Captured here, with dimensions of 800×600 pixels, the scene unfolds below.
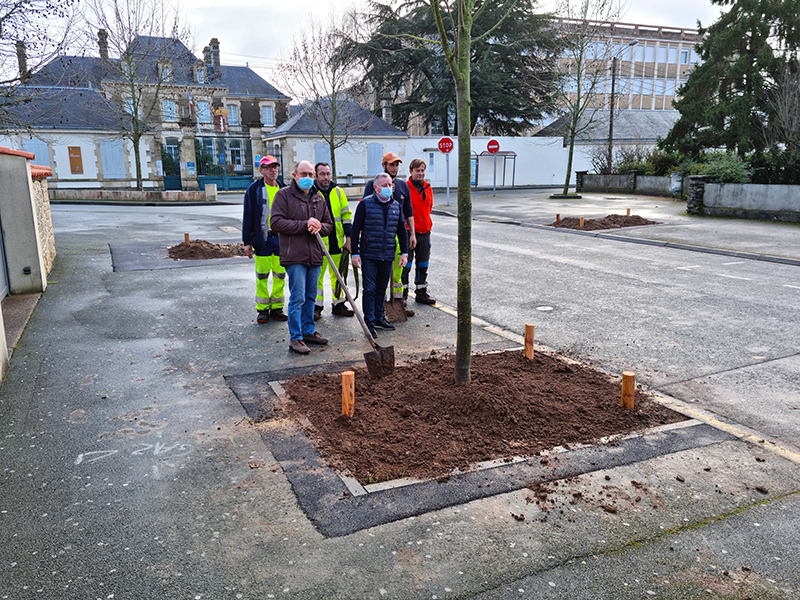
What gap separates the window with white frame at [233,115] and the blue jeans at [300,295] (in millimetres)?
43241

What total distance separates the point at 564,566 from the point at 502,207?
24.1 meters

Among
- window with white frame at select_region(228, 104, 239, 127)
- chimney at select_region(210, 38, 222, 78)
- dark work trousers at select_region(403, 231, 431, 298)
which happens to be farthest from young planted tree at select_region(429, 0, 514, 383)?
chimney at select_region(210, 38, 222, 78)

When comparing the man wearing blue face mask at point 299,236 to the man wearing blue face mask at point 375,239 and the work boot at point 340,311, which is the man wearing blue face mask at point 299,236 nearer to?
the man wearing blue face mask at point 375,239

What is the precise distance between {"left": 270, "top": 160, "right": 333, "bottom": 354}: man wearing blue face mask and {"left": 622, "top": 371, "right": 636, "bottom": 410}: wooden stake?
10.4 feet

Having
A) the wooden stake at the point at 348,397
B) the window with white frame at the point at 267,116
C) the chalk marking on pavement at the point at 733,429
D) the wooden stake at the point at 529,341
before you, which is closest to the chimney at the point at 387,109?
the window with white frame at the point at 267,116

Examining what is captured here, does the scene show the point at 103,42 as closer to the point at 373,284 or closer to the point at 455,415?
the point at 373,284

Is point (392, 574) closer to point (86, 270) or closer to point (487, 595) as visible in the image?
point (487, 595)

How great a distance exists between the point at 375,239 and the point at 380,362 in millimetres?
2195

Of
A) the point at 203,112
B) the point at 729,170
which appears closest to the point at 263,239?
the point at 729,170

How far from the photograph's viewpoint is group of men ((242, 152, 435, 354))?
6.46m

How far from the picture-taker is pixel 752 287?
9.88 m

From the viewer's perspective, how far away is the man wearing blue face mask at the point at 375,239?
282 inches

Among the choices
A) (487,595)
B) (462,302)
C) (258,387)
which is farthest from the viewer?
(258,387)

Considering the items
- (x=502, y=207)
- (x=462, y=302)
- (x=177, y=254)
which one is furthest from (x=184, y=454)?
(x=502, y=207)
